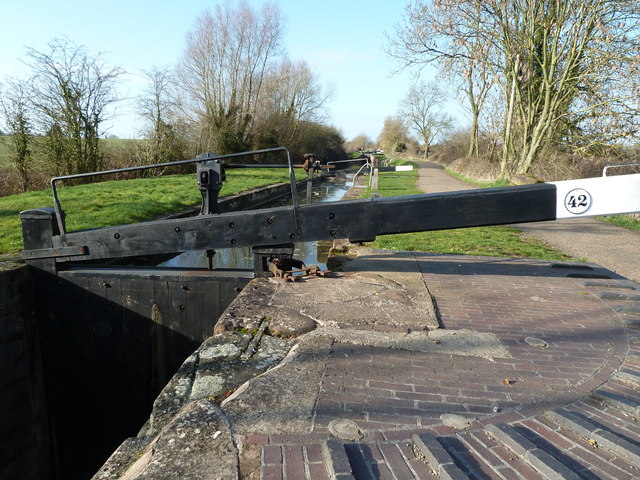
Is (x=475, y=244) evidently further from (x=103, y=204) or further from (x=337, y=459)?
(x=103, y=204)

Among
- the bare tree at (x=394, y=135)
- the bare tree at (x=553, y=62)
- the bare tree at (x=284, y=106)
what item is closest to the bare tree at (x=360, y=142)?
the bare tree at (x=394, y=135)

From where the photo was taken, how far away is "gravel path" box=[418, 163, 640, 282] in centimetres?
717

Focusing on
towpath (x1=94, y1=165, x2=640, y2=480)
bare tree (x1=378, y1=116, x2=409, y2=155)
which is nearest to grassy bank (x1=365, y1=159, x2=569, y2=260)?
towpath (x1=94, y1=165, x2=640, y2=480)

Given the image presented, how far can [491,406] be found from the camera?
7.75 feet

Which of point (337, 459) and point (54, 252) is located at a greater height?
point (54, 252)

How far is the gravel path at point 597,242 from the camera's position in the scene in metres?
7.17

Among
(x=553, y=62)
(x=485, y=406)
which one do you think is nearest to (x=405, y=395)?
(x=485, y=406)

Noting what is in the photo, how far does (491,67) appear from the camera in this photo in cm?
1798

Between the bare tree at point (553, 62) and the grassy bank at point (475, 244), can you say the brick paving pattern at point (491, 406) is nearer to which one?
the grassy bank at point (475, 244)

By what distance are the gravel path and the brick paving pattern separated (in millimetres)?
3845

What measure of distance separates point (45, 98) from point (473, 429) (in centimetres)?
1718

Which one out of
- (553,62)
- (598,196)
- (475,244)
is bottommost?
(475,244)

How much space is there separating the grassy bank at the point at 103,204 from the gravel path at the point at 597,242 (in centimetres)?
837

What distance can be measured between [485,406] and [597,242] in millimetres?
8229
